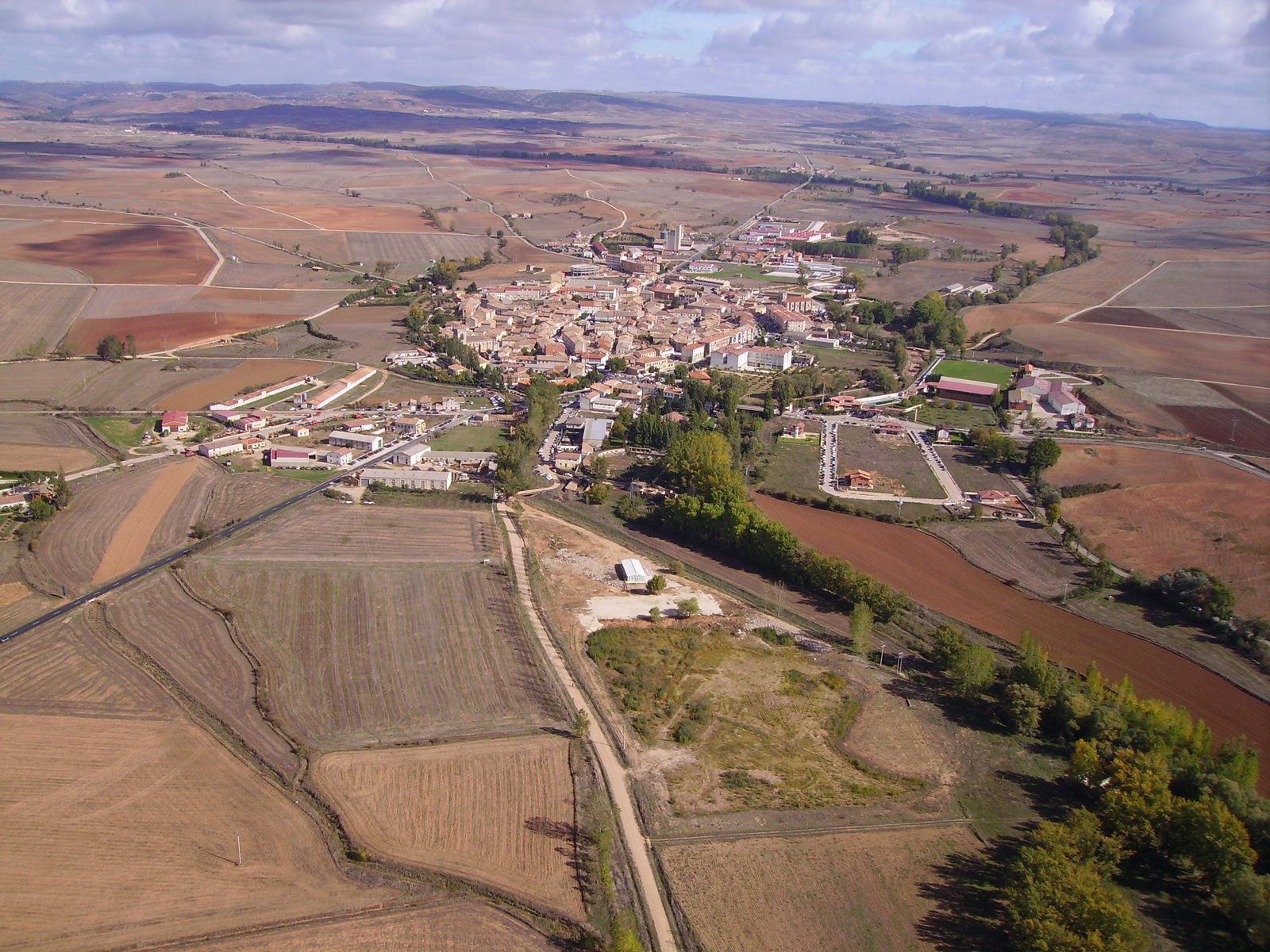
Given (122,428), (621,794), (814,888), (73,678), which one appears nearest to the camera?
(814,888)

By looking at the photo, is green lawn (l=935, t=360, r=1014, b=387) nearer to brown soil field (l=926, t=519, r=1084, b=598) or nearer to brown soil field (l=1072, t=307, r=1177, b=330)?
brown soil field (l=1072, t=307, r=1177, b=330)

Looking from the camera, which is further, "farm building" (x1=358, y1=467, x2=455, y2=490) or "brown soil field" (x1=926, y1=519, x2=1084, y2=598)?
"farm building" (x1=358, y1=467, x2=455, y2=490)

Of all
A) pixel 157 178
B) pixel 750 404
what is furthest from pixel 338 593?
pixel 157 178

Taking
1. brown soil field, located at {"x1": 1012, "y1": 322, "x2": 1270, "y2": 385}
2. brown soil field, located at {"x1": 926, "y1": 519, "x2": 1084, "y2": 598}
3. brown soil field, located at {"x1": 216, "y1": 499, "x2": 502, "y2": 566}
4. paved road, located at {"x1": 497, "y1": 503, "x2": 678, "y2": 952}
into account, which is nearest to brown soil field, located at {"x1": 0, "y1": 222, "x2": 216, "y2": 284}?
brown soil field, located at {"x1": 216, "y1": 499, "x2": 502, "y2": 566}

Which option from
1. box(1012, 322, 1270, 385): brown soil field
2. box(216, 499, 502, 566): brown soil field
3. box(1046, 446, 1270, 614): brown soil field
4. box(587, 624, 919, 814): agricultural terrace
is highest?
box(1012, 322, 1270, 385): brown soil field

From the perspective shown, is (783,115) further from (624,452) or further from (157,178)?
(624,452)

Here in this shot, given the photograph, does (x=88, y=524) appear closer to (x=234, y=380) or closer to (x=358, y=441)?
(x=358, y=441)

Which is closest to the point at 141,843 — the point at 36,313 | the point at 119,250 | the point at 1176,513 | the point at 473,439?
the point at 473,439
